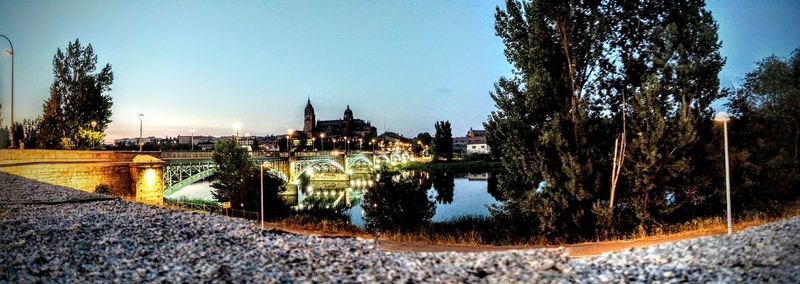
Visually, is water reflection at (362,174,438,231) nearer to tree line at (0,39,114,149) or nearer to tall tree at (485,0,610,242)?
tall tree at (485,0,610,242)

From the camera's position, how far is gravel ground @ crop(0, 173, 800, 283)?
8.84 m

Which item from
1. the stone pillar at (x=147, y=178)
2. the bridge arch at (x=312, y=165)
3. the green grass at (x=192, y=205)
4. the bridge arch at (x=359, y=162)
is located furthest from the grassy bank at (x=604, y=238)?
the bridge arch at (x=359, y=162)

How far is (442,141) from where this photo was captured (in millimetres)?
107750

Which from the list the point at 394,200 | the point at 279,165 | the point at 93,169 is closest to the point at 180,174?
the point at 93,169

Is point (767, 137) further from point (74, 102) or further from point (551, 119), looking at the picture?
point (74, 102)

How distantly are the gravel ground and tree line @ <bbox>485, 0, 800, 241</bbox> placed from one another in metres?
6.65

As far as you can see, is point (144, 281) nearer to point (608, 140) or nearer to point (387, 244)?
point (387, 244)

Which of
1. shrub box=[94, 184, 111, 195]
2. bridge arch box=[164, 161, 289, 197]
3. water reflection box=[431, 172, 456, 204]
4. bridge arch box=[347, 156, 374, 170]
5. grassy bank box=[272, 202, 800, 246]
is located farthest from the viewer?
bridge arch box=[347, 156, 374, 170]

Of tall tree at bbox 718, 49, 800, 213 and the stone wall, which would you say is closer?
tall tree at bbox 718, 49, 800, 213

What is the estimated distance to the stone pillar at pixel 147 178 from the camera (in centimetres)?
2836

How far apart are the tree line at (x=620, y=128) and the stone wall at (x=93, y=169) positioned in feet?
69.0

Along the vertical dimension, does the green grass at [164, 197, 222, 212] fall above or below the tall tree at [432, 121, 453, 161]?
below

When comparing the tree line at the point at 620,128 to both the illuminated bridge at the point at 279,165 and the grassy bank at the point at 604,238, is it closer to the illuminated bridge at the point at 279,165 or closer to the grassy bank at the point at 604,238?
the grassy bank at the point at 604,238

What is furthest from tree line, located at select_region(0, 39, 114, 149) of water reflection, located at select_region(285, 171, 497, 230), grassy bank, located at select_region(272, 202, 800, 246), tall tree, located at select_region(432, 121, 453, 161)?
tall tree, located at select_region(432, 121, 453, 161)
